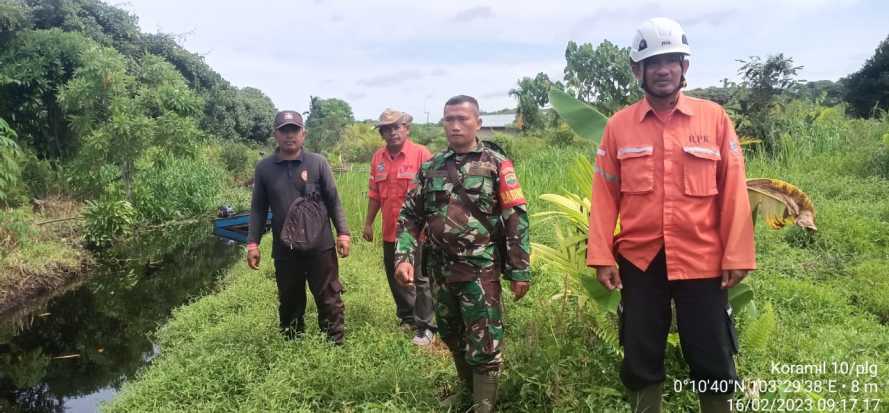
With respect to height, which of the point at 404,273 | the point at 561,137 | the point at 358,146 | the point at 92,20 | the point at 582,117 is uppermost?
the point at 92,20

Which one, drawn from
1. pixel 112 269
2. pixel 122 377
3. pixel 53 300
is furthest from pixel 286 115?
pixel 112 269

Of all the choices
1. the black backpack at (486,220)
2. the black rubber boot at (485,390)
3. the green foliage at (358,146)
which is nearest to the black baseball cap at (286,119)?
the black backpack at (486,220)

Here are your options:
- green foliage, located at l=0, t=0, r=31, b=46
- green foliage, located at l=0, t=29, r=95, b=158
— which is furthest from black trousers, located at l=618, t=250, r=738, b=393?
green foliage, located at l=0, t=0, r=31, b=46

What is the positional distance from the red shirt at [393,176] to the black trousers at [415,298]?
0.20 metres

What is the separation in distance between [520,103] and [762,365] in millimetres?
23927

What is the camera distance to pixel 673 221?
2090 millimetres

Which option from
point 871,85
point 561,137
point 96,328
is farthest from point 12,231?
point 871,85

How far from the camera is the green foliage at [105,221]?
886 centimetres

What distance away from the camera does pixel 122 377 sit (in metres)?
4.84

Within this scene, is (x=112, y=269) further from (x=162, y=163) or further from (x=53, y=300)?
(x=162, y=163)

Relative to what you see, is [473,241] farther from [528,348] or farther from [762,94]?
[762,94]

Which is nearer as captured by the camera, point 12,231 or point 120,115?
point 12,231

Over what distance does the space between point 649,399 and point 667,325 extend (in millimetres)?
345

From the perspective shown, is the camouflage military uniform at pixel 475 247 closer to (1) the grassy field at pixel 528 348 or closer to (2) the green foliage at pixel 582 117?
(1) the grassy field at pixel 528 348
